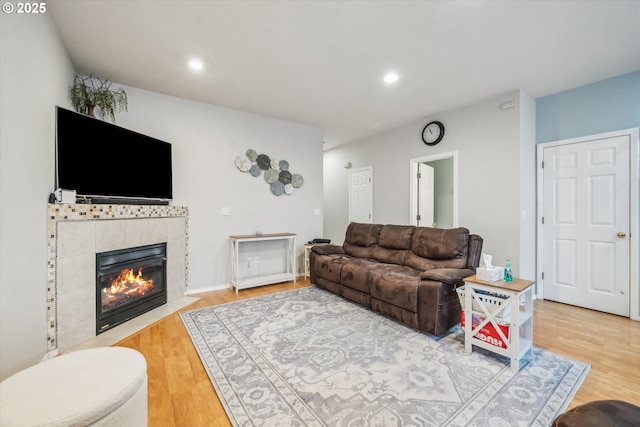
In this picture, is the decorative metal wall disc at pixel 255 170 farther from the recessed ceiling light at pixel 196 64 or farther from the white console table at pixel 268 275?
the recessed ceiling light at pixel 196 64

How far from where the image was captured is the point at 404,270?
311 centimetres

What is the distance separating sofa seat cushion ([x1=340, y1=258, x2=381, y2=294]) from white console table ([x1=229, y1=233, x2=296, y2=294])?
1.16 meters

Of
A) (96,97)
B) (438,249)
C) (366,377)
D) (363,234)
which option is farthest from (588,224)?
(96,97)

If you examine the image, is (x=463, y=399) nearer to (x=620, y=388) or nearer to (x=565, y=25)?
(x=620, y=388)

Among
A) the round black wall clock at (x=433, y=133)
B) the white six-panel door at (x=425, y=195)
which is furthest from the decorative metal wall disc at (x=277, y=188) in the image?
the round black wall clock at (x=433, y=133)

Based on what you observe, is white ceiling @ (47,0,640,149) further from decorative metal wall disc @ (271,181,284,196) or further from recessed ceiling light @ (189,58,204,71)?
decorative metal wall disc @ (271,181,284,196)

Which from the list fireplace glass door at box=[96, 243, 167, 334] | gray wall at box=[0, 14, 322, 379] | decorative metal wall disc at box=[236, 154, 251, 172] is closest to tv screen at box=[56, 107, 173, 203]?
gray wall at box=[0, 14, 322, 379]

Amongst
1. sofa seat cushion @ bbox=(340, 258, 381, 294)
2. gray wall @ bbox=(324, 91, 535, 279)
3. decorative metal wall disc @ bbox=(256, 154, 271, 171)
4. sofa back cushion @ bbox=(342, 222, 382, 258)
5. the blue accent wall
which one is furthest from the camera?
decorative metal wall disc @ bbox=(256, 154, 271, 171)

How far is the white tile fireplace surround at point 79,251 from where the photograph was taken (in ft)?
6.88

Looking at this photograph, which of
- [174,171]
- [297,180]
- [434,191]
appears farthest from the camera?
[434,191]

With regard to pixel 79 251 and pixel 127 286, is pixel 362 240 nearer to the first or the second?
pixel 127 286

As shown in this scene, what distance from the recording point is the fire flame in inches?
104

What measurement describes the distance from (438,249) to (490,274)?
3.20 ft

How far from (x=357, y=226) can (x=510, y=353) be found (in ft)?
8.32
